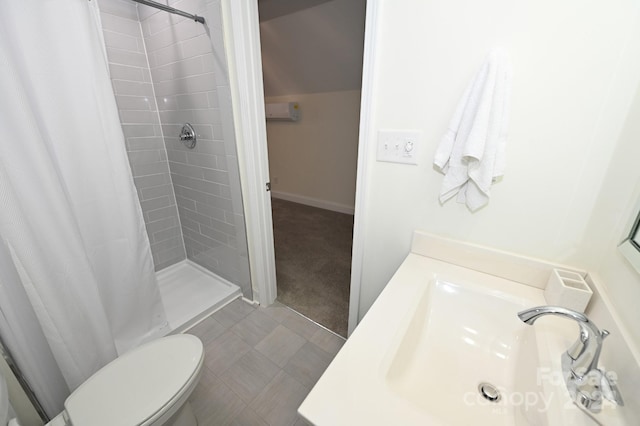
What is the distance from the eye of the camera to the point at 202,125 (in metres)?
1.68

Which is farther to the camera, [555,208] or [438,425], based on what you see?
[555,208]

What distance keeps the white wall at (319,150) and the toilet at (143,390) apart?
2.88 m

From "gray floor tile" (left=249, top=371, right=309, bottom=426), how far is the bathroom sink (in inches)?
33.2

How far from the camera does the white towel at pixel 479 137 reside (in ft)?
2.51

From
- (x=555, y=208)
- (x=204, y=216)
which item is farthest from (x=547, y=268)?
(x=204, y=216)

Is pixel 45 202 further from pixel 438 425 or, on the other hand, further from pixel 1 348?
pixel 438 425

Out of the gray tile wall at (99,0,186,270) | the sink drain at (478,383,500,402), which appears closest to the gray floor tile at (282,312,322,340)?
the sink drain at (478,383,500,402)

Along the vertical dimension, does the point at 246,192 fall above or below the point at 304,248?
above

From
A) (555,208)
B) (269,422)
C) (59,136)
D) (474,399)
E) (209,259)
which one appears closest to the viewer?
(474,399)

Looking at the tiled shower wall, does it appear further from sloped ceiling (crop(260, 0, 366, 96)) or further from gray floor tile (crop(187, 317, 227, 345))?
sloped ceiling (crop(260, 0, 366, 96))

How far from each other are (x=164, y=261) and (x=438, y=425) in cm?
239

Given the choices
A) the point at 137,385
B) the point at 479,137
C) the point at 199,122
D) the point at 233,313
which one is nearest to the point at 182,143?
the point at 199,122

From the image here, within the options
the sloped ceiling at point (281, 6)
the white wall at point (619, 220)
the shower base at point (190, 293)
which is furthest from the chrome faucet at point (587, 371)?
the sloped ceiling at point (281, 6)

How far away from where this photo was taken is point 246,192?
1.63m
